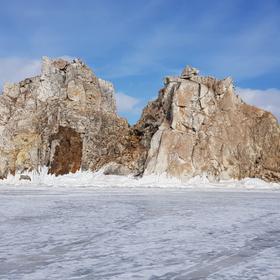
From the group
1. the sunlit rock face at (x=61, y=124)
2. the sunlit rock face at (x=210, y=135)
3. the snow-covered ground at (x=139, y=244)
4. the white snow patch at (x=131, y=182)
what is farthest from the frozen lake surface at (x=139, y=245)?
the sunlit rock face at (x=61, y=124)

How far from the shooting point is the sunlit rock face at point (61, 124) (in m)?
43.8

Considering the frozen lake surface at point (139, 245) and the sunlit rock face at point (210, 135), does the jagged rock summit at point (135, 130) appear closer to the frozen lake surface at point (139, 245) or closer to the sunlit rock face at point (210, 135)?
the sunlit rock face at point (210, 135)

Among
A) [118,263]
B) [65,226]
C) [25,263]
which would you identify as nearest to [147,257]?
[118,263]

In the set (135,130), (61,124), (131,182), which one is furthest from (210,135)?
(61,124)

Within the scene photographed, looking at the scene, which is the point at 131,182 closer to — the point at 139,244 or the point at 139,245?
the point at 139,244

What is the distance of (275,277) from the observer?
19.0ft

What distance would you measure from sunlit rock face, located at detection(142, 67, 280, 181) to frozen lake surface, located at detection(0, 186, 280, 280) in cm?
2417

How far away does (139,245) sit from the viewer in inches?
330

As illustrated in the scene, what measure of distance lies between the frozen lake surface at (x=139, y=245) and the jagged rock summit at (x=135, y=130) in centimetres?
2494

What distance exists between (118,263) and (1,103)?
4590cm

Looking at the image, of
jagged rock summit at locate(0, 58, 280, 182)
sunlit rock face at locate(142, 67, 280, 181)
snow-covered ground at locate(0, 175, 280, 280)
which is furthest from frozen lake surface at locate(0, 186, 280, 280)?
jagged rock summit at locate(0, 58, 280, 182)

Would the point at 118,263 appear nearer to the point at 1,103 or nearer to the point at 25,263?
the point at 25,263

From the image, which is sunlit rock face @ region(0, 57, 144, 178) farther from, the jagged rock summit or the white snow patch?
→ the white snow patch

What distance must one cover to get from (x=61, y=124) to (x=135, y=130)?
815 centimetres
